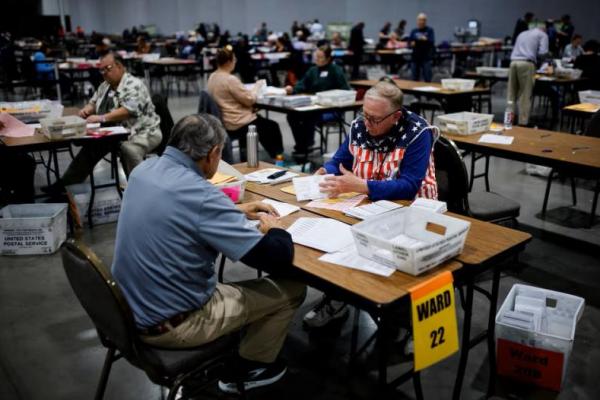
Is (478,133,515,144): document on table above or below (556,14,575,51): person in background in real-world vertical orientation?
below

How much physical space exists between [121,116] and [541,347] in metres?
3.64

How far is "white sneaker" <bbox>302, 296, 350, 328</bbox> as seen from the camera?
9.43ft

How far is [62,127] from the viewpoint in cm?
404

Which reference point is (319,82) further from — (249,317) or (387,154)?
(249,317)

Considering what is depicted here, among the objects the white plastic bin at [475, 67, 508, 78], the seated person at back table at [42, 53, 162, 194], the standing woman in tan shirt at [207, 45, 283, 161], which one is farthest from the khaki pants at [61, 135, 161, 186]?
the white plastic bin at [475, 67, 508, 78]

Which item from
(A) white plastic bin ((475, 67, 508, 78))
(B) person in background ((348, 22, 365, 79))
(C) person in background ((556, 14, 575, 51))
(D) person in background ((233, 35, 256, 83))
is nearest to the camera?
(A) white plastic bin ((475, 67, 508, 78))

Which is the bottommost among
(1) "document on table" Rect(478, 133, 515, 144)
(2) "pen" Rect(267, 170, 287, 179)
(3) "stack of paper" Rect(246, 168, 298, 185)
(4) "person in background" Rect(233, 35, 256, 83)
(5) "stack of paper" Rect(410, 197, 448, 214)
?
(3) "stack of paper" Rect(246, 168, 298, 185)

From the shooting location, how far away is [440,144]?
9.99 ft

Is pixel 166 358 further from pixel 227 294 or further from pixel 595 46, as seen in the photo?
pixel 595 46

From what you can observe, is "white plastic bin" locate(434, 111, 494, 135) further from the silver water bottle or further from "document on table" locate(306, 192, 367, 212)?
"document on table" locate(306, 192, 367, 212)

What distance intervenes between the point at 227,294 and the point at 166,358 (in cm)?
32

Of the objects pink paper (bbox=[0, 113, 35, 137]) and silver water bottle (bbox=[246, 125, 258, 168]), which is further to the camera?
pink paper (bbox=[0, 113, 35, 137])

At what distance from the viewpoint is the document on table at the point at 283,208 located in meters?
2.32

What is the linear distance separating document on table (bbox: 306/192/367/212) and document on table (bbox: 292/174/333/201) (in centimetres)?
5
